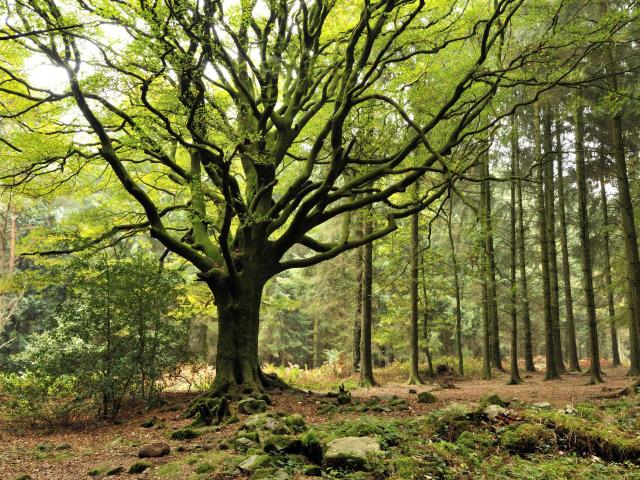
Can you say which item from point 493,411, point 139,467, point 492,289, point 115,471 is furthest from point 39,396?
point 492,289

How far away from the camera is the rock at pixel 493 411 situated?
582 cm

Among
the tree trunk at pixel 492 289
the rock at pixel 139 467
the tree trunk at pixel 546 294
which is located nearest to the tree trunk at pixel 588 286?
the tree trunk at pixel 546 294

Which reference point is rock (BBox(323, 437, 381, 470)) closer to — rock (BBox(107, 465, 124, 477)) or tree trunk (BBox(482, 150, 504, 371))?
rock (BBox(107, 465, 124, 477))

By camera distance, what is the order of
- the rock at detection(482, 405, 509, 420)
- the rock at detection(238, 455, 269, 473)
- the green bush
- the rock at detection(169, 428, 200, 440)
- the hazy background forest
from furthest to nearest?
1. the green bush
2. the rock at detection(169, 428, 200, 440)
3. the rock at detection(482, 405, 509, 420)
4. the hazy background forest
5. the rock at detection(238, 455, 269, 473)

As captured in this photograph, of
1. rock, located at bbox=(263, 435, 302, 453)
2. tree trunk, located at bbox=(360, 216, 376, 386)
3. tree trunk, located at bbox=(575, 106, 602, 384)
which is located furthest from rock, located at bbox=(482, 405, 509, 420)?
tree trunk, located at bbox=(360, 216, 376, 386)

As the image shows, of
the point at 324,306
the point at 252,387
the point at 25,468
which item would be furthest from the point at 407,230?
the point at 25,468

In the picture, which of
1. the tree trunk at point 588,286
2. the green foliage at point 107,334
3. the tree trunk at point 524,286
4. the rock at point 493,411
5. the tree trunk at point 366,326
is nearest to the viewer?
the rock at point 493,411

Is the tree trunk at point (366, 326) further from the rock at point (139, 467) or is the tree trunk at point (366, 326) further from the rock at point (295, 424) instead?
the rock at point (139, 467)

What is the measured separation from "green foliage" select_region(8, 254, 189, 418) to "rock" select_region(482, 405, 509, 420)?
301 inches

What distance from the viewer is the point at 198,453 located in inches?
215

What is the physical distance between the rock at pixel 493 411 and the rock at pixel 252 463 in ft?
10.5

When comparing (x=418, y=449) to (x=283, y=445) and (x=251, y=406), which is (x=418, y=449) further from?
(x=251, y=406)

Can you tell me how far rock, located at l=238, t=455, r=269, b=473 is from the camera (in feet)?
14.5

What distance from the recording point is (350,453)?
443cm
